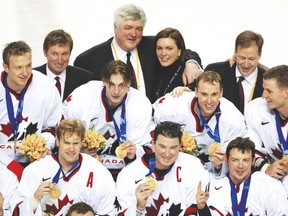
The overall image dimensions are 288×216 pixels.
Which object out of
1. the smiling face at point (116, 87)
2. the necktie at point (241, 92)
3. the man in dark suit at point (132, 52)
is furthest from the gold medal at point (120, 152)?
the necktie at point (241, 92)

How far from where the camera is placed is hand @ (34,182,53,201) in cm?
652

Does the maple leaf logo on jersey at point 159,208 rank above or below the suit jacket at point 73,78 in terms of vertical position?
below

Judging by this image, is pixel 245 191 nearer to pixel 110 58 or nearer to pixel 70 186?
pixel 70 186

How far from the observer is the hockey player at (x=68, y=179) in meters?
6.74

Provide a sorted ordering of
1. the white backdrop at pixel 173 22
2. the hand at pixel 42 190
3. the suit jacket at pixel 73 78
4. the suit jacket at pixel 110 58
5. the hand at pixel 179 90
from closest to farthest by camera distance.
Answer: the hand at pixel 42 190 < the hand at pixel 179 90 < the suit jacket at pixel 73 78 < the suit jacket at pixel 110 58 < the white backdrop at pixel 173 22

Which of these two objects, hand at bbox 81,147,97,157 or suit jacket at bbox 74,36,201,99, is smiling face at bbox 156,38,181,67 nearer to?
suit jacket at bbox 74,36,201,99

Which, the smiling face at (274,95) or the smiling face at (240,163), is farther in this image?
the smiling face at (274,95)

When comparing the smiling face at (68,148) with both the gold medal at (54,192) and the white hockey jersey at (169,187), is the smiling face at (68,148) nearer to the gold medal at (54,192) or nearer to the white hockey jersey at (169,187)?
the gold medal at (54,192)

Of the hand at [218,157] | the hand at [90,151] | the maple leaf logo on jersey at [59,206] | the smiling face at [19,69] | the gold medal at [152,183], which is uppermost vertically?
the smiling face at [19,69]

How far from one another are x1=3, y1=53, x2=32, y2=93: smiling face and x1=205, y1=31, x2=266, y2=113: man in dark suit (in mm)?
1564

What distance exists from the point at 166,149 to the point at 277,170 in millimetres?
870

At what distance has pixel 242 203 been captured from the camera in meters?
6.92

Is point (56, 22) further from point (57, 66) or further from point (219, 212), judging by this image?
point (219, 212)

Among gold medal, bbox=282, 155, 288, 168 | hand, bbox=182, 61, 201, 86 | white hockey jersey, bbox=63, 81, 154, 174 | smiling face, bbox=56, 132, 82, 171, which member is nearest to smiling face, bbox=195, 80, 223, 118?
white hockey jersey, bbox=63, 81, 154, 174
